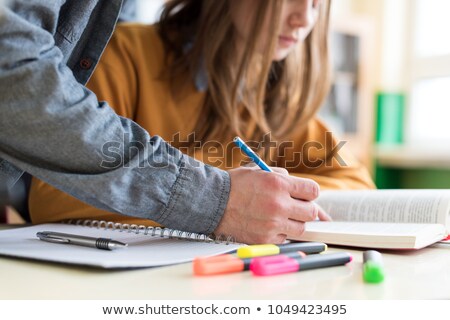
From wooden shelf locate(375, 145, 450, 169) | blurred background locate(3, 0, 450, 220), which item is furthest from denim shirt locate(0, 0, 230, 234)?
blurred background locate(3, 0, 450, 220)

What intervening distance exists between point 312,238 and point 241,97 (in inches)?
20.6

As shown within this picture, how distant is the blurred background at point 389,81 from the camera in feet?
10.4

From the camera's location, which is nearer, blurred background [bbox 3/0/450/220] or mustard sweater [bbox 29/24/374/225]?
mustard sweater [bbox 29/24/374/225]

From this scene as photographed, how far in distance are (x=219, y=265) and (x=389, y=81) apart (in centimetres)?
311

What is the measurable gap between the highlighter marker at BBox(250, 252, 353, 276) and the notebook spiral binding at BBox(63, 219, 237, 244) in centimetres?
14

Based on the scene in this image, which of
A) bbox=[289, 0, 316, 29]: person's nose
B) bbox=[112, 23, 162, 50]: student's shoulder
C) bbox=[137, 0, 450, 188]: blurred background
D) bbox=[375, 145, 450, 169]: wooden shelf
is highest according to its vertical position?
bbox=[289, 0, 316, 29]: person's nose

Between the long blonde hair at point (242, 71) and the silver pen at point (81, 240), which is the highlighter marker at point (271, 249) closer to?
the silver pen at point (81, 240)

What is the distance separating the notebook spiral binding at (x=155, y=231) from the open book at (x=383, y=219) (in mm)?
132

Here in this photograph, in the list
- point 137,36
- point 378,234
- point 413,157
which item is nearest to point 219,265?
point 378,234

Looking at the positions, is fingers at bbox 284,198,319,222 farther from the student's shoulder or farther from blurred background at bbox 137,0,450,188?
blurred background at bbox 137,0,450,188

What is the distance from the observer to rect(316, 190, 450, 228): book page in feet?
2.89

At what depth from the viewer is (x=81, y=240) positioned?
67cm

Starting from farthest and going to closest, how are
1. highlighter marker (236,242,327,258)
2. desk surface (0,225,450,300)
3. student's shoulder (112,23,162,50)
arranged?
1. student's shoulder (112,23,162,50)
2. highlighter marker (236,242,327,258)
3. desk surface (0,225,450,300)

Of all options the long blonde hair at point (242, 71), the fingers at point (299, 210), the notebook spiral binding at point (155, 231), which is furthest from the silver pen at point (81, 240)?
the long blonde hair at point (242, 71)
